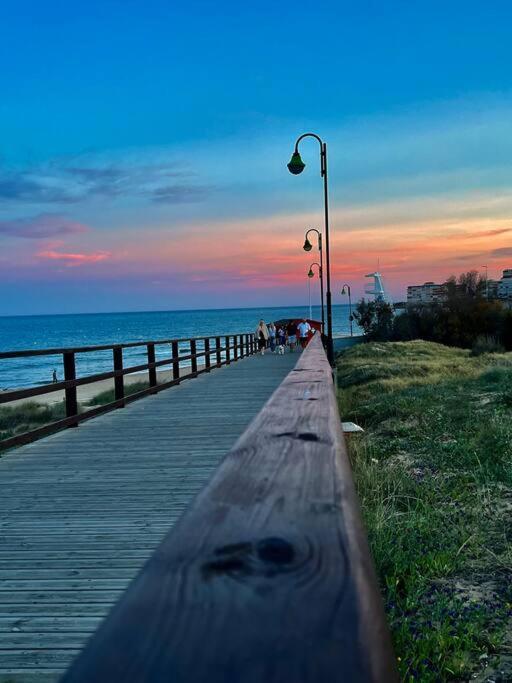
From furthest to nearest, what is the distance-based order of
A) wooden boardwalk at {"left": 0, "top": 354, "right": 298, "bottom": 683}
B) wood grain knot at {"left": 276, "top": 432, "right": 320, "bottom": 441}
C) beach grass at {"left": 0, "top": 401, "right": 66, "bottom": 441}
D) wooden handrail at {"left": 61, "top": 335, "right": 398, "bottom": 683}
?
beach grass at {"left": 0, "top": 401, "right": 66, "bottom": 441}
wooden boardwalk at {"left": 0, "top": 354, "right": 298, "bottom": 683}
wood grain knot at {"left": 276, "top": 432, "right": 320, "bottom": 441}
wooden handrail at {"left": 61, "top": 335, "right": 398, "bottom": 683}

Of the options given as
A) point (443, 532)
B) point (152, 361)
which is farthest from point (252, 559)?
point (152, 361)

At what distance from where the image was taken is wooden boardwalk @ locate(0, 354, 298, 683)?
288 centimetres

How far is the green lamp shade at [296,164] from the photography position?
1903cm

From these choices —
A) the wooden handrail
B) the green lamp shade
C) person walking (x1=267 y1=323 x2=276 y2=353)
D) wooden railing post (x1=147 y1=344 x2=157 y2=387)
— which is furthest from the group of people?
the wooden handrail

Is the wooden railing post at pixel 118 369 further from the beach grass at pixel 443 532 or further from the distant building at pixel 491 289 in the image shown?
the distant building at pixel 491 289

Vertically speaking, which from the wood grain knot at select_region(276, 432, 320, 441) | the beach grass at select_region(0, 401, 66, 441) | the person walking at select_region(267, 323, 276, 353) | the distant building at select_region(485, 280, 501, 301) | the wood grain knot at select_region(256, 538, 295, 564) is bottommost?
the beach grass at select_region(0, 401, 66, 441)

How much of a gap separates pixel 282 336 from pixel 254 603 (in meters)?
33.4

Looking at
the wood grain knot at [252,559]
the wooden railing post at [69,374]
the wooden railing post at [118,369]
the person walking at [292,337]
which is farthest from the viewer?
the person walking at [292,337]

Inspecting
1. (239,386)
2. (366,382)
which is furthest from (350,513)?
(366,382)

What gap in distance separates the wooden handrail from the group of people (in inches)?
1093

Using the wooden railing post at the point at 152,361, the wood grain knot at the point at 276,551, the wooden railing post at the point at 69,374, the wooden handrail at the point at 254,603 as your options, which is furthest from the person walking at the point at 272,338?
the wood grain knot at the point at 276,551

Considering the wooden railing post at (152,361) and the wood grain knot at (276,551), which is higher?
the wood grain knot at (276,551)

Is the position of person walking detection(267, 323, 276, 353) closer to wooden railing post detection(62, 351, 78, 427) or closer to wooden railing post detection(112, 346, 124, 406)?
wooden railing post detection(112, 346, 124, 406)

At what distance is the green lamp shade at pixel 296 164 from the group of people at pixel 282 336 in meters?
11.1
